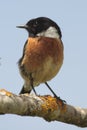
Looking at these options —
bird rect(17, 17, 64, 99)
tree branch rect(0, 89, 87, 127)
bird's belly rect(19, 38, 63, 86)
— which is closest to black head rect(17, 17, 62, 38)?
bird rect(17, 17, 64, 99)

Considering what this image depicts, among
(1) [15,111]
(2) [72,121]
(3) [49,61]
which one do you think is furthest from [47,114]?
(3) [49,61]

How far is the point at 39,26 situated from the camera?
7098 mm

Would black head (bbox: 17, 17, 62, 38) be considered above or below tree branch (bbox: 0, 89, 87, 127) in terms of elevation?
above

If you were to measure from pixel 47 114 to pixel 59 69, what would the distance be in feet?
6.67

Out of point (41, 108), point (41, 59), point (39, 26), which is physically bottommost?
point (41, 108)

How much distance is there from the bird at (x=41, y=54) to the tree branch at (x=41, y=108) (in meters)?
1.28

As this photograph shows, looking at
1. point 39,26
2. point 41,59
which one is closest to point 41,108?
point 41,59

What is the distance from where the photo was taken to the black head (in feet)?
23.0

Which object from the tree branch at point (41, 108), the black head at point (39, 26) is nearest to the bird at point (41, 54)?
the black head at point (39, 26)

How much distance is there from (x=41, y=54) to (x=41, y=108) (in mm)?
2047

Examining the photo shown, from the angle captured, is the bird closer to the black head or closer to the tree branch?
the black head

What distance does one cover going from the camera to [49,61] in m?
6.34

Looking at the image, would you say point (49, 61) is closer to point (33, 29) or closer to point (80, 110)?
point (33, 29)

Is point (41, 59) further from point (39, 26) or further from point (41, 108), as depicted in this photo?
point (41, 108)
